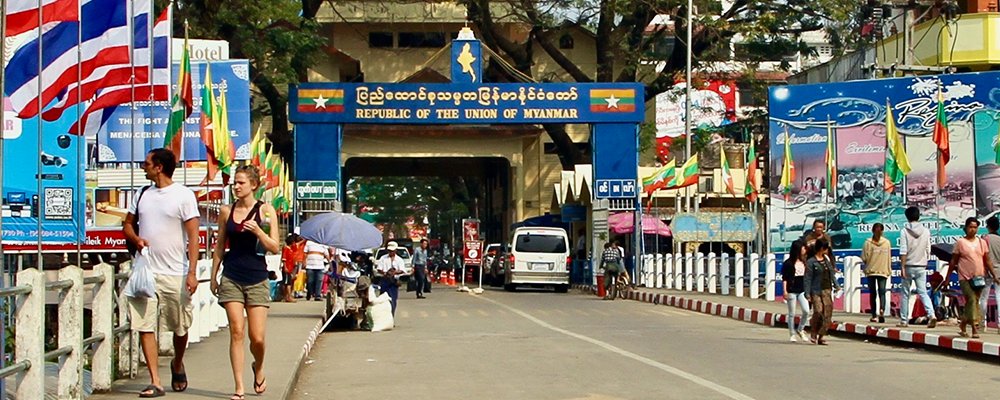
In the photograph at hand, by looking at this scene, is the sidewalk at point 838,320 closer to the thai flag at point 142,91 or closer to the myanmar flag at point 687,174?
the myanmar flag at point 687,174

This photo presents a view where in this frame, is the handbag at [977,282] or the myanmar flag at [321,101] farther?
the myanmar flag at [321,101]

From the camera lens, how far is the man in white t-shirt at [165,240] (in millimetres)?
9953

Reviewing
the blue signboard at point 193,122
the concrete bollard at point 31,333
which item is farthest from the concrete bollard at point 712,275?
the concrete bollard at point 31,333

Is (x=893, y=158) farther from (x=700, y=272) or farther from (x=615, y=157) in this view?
(x=615, y=157)

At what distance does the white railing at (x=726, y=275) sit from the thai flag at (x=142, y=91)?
12183mm

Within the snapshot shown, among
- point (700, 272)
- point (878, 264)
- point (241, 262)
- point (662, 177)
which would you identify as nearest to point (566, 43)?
point (662, 177)

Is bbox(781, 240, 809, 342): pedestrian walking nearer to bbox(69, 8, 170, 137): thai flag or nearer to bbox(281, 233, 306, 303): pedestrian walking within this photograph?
bbox(69, 8, 170, 137): thai flag

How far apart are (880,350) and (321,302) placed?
48.7 feet

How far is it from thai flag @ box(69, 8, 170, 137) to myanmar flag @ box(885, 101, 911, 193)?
16.7 meters

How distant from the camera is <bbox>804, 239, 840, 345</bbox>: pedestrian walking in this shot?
18.5 m

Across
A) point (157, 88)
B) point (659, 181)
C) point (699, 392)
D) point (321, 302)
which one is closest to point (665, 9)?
point (659, 181)

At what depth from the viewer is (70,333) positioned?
948 cm

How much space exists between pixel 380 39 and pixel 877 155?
3097cm

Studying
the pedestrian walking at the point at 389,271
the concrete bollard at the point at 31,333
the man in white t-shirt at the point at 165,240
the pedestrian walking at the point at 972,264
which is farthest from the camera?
the pedestrian walking at the point at 389,271
